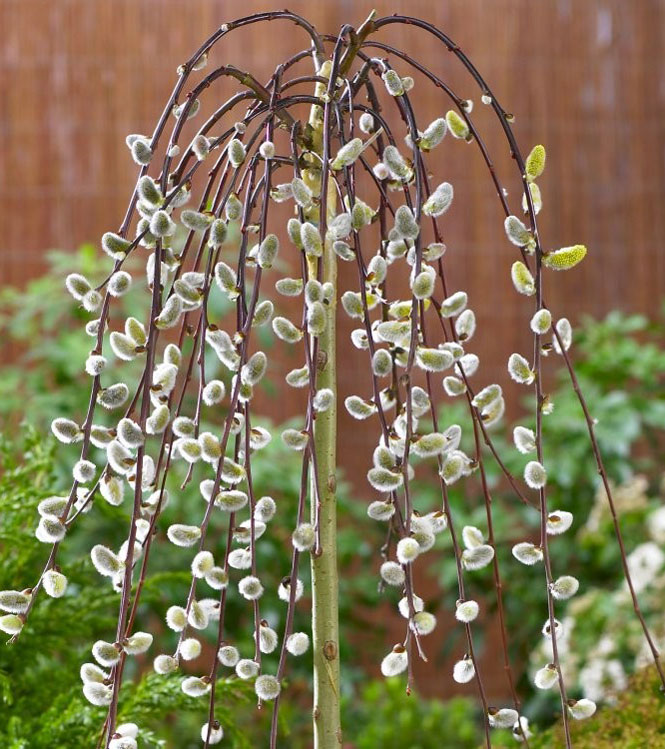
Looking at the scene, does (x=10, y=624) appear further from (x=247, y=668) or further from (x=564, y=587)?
(x=564, y=587)

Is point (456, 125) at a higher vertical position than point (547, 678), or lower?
higher

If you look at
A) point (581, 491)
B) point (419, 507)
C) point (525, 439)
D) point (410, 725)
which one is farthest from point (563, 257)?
point (581, 491)

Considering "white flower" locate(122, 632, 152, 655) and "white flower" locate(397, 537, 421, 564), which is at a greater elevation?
"white flower" locate(397, 537, 421, 564)

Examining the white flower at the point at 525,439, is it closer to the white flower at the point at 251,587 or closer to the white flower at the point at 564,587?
the white flower at the point at 564,587

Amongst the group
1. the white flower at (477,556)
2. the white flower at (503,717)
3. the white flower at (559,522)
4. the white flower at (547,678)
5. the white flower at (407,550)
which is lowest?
the white flower at (503,717)

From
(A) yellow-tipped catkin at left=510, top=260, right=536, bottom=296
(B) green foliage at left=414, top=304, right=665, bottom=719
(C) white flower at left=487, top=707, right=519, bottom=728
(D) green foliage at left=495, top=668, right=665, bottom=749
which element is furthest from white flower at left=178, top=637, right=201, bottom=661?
(B) green foliage at left=414, top=304, right=665, bottom=719

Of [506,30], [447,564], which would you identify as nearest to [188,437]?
[447,564]

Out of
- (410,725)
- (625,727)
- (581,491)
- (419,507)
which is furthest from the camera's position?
(581,491)

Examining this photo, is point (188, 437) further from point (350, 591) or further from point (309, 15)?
point (309, 15)

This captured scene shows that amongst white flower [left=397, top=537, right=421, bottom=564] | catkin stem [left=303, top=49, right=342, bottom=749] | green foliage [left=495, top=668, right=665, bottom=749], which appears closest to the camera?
white flower [left=397, top=537, right=421, bottom=564]

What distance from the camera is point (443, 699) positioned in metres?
2.78

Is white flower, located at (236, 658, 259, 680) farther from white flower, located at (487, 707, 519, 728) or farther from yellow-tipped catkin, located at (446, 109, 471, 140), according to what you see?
yellow-tipped catkin, located at (446, 109, 471, 140)

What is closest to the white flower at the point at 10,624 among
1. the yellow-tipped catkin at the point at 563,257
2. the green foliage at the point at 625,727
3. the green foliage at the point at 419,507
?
the yellow-tipped catkin at the point at 563,257

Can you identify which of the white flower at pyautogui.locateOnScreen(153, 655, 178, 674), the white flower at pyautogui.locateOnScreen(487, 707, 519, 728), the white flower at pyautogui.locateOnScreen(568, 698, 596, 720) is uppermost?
the white flower at pyautogui.locateOnScreen(153, 655, 178, 674)
